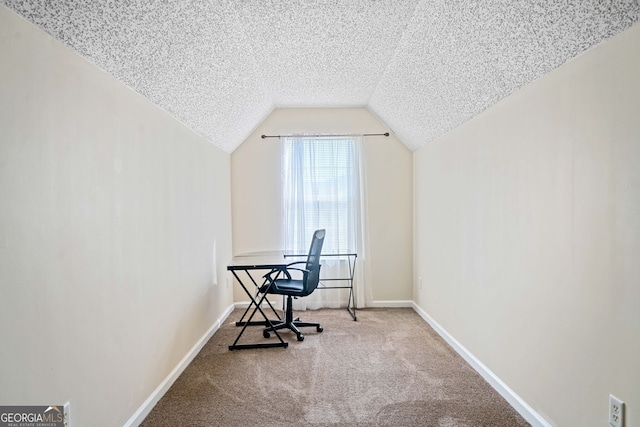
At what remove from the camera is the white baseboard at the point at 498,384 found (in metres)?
1.99

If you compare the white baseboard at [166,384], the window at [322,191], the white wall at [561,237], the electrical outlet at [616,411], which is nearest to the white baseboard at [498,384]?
the white wall at [561,237]

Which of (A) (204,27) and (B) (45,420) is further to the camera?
(A) (204,27)

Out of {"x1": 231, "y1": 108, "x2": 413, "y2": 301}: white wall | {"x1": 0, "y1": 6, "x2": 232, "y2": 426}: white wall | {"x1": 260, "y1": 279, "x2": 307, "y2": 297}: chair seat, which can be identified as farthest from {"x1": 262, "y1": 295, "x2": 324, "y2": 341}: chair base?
{"x1": 231, "y1": 108, "x2": 413, "y2": 301}: white wall

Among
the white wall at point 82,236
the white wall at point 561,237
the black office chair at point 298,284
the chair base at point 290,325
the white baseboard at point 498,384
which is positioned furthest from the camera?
the chair base at point 290,325

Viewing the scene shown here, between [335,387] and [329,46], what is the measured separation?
8.07ft

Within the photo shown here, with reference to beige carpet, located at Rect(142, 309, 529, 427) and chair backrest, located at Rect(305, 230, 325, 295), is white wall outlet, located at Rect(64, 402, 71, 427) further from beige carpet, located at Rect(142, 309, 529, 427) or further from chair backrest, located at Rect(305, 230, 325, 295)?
chair backrest, located at Rect(305, 230, 325, 295)

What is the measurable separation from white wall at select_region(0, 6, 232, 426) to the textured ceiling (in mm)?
189

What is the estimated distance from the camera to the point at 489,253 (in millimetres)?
2547

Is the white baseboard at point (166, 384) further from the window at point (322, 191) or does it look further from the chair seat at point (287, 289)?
the window at point (322, 191)

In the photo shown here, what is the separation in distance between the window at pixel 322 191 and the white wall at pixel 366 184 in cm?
14

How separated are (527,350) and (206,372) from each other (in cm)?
219

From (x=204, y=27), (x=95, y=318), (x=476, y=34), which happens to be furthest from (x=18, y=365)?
(x=476, y=34)

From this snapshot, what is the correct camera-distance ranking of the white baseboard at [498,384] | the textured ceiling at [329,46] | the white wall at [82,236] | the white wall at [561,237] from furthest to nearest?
the white baseboard at [498,384] → the textured ceiling at [329,46] → the white wall at [561,237] → the white wall at [82,236]

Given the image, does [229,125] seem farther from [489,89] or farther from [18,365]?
[18,365]
